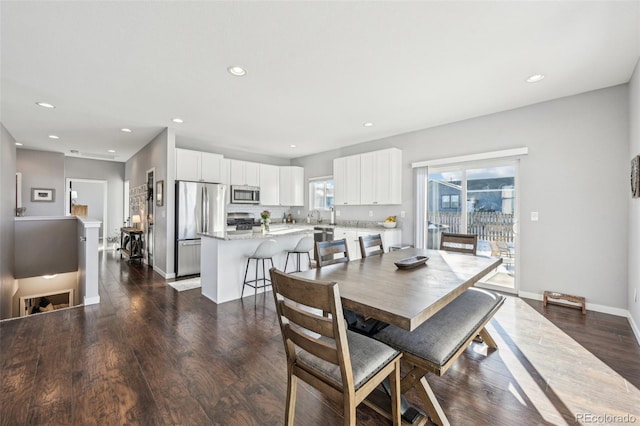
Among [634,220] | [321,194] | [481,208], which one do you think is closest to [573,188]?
[634,220]

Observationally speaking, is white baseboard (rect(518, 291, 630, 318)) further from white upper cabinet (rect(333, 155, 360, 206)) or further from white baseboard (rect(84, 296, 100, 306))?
white baseboard (rect(84, 296, 100, 306))

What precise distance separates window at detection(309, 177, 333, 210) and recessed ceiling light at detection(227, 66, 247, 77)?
3987mm

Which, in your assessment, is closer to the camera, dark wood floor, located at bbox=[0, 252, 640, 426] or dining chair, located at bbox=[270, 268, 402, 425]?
dining chair, located at bbox=[270, 268, 402, 425]

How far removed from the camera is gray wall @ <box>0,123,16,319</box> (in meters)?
4.49

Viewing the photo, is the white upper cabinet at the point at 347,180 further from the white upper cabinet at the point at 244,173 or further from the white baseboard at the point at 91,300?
the white baseboard at the point at 91,300

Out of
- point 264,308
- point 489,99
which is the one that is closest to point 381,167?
point 489,99

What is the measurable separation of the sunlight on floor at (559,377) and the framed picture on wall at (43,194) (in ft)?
31.4

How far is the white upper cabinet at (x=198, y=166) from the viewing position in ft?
16.8

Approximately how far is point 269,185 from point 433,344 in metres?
5.89

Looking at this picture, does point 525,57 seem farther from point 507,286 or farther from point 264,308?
point 264,308

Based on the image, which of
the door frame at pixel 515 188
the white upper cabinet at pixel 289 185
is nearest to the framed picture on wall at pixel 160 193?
the white upper cabinet at pixel 289 185

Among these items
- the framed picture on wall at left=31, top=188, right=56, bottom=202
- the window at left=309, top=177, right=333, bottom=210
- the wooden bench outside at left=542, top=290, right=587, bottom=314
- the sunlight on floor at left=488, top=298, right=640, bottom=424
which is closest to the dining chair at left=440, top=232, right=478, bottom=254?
the sunlight on floor at left=488, top=298, right=640, bottom=424

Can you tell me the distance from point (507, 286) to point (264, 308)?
11.4 ft

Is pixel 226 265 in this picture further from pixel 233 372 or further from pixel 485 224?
pixel 485 224
